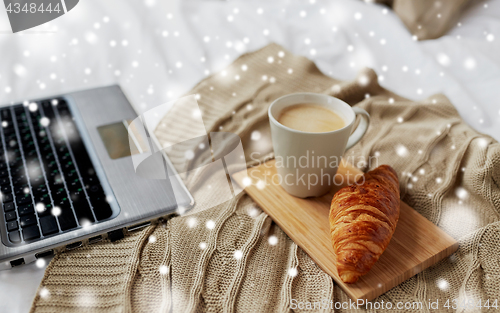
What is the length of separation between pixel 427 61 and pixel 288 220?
0.69 m

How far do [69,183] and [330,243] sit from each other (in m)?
0.38

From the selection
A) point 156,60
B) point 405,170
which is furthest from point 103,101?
point 405,170

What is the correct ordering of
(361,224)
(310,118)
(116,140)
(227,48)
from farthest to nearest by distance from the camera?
(227,48), (116,140), (310,118), (361,224)

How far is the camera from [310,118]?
0.52 meters

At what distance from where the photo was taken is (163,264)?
0.45m

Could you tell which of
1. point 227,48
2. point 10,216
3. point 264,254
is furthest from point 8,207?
point 227,48

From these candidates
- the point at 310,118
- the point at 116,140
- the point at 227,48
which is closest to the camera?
the point at 310,118

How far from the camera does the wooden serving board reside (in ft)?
1.37

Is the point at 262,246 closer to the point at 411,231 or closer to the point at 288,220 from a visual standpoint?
the point at 288,220

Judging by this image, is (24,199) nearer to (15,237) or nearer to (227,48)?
(15,237)

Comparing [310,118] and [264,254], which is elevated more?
[310,118]

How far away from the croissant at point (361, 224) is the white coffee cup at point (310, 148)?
53mm

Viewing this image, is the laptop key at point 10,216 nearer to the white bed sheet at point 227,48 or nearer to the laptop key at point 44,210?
the laptop key at point 44,210

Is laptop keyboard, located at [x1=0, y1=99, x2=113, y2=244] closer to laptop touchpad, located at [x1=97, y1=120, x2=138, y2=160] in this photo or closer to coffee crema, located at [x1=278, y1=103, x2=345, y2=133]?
laptop touchpad, located at [x1=97, y1=120, x2=138, y2=160]
